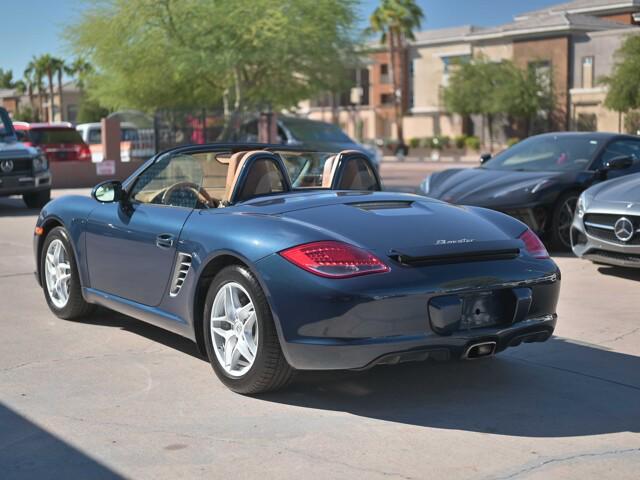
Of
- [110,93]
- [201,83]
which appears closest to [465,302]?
[201,83]

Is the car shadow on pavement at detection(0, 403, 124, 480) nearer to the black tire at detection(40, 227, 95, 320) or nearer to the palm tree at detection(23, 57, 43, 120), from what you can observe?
the black tire at detection(40, 227, 95, 320)

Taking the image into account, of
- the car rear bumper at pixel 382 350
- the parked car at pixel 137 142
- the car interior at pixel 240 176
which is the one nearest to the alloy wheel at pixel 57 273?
the car interior at pixel 240 176

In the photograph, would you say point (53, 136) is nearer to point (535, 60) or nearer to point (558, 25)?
point (558, 25)

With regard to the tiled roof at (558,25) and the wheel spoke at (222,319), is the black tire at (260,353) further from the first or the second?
the tiled roof at (558,25)

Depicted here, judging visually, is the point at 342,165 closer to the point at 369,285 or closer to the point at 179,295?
the point at 179,295

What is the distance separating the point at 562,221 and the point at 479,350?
6473mm

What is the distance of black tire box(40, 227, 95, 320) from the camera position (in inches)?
268

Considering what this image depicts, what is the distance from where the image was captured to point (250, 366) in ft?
16.4

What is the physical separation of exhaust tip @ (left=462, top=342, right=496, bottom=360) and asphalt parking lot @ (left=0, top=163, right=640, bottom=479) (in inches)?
11.2

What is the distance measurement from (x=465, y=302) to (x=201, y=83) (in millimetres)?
26407

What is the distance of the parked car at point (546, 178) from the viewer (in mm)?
10859

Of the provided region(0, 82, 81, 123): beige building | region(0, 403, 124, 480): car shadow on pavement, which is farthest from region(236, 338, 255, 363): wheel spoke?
region(0, 82, 81, 123): beige building

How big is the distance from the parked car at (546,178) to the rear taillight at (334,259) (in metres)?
6.38

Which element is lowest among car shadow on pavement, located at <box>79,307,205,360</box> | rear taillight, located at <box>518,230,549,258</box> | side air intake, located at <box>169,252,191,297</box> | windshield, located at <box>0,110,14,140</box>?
car shadow on pavement, located at <box>79,307,205,360</box>
